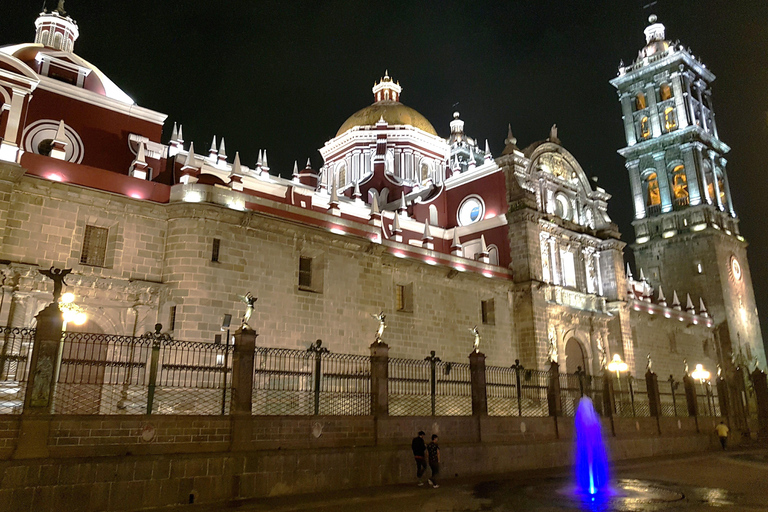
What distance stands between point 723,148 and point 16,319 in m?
49.1

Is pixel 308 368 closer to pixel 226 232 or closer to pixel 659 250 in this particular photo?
pixel 226 232

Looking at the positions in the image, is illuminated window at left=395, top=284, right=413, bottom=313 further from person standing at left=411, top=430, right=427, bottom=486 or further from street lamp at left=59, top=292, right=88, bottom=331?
street lamp at left=59, top=292, right=88, bottom=331

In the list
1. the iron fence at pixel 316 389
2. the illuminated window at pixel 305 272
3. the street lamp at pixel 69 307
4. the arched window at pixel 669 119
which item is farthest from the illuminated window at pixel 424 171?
the street lamp at pixel 69 307

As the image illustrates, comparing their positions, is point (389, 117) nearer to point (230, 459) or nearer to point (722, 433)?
point (722, 433)

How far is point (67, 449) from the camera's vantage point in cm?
948

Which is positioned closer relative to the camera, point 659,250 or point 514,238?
point 514,238

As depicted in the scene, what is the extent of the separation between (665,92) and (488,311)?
30276 millimetres

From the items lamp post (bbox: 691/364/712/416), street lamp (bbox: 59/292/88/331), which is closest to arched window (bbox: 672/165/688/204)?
lamp post (bbox: 691/364/712/416)

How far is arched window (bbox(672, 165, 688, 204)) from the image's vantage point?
144ft

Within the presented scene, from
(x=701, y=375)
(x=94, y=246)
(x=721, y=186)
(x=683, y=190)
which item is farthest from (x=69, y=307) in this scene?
(x=721, y=186)

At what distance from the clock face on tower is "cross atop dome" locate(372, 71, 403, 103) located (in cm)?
2748

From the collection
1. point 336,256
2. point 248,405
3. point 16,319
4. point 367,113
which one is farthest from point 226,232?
point 367,113

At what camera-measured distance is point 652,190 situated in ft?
151

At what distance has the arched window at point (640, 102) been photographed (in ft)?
155
